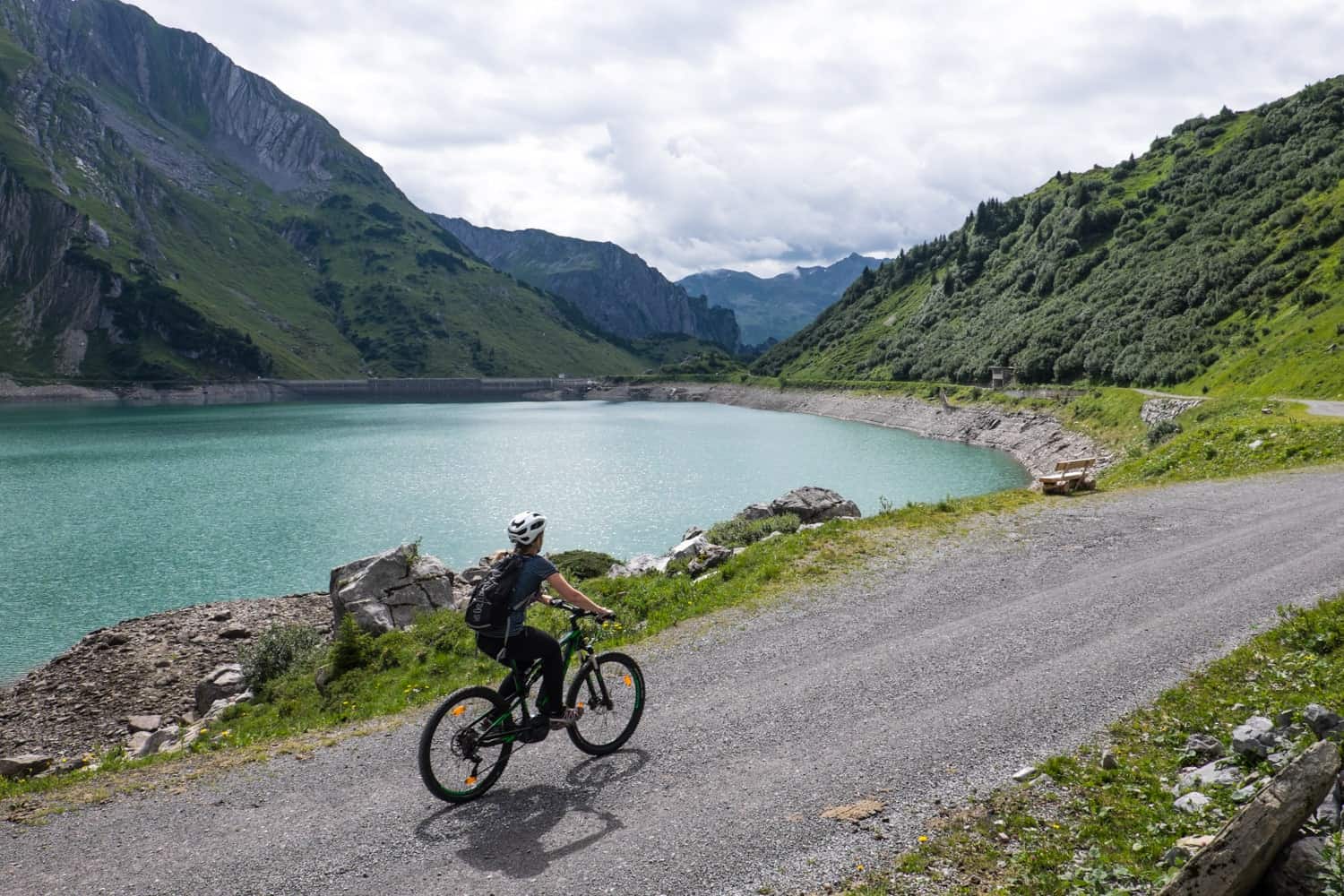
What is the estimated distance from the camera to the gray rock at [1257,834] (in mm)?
5742

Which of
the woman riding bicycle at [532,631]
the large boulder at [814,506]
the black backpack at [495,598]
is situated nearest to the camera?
the black backpack at [495,598]

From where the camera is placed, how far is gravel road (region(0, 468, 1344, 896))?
7648 mm

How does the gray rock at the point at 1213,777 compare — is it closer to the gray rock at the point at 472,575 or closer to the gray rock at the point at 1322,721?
the gray rock at the point at 1322,721

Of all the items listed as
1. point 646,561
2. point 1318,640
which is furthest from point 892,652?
point 646,561

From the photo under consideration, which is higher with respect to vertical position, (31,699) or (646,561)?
(646,561)

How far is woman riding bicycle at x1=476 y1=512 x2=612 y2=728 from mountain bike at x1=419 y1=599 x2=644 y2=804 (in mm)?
120

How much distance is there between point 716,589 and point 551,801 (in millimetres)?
9260

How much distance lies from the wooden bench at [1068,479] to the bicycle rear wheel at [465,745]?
78.1 feet

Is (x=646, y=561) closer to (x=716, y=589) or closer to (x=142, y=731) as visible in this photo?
(x=716, y=589)

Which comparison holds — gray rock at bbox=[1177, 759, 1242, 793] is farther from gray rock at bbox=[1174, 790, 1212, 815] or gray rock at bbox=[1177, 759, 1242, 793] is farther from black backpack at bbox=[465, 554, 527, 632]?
black backpack at bbox=[465, 554, 527, 632]

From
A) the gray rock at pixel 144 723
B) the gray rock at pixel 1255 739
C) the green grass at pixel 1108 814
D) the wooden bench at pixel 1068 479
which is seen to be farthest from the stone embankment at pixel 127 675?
the wooden bench at pixel 1068 479

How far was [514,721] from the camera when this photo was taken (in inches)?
373

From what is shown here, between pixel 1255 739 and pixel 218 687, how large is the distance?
2297cm

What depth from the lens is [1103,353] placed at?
90.1 meters
